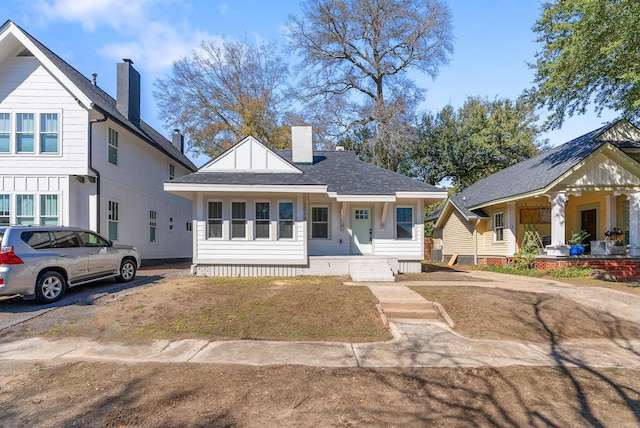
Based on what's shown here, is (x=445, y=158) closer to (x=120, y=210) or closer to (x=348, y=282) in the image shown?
(x=348, y=282)

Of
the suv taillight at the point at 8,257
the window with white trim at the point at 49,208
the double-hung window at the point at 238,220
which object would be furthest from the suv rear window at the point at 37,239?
the window with white trim at the point at 49,208

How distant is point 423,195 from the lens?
13.1 metres

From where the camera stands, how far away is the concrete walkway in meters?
5.07

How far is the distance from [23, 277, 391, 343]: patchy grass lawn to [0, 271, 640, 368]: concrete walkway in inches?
14.9

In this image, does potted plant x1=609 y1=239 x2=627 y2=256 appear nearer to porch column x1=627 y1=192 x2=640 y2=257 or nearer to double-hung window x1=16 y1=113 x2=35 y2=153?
porch column x1=627 y1=192 x2=640 y2=257

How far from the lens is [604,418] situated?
3.70m

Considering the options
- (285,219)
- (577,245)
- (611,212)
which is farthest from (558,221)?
(285,219)

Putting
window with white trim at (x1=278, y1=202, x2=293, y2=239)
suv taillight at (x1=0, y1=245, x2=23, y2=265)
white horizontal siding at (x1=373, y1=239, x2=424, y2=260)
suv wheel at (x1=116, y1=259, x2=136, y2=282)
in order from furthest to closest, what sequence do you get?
white horizontal siding at (x1=373, y1=239, x2=424, y2=260) → window with white trim at (x1=278, y1=202, x2=293, y2=239) → suv wheel at (x1=116, y1=259, x2=136, y2=282) → suv taillight at (x1=0, y1=245, x2=23, y2=265)

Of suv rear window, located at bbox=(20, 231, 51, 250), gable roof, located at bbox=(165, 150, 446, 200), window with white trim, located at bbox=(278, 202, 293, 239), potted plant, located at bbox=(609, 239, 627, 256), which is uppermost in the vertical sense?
gable roof, located at bbox=(165, 150, 446, 200)

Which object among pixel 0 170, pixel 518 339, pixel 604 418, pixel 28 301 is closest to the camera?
pixel 604 418

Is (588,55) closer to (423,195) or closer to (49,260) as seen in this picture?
(423,195)

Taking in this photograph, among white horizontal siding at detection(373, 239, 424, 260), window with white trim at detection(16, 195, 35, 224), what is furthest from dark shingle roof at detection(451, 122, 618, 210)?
window with white trim at detection(16, 195, 35, 224)

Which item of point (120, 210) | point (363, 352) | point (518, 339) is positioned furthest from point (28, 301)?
point (518, 339)

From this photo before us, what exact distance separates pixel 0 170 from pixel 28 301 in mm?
7263
